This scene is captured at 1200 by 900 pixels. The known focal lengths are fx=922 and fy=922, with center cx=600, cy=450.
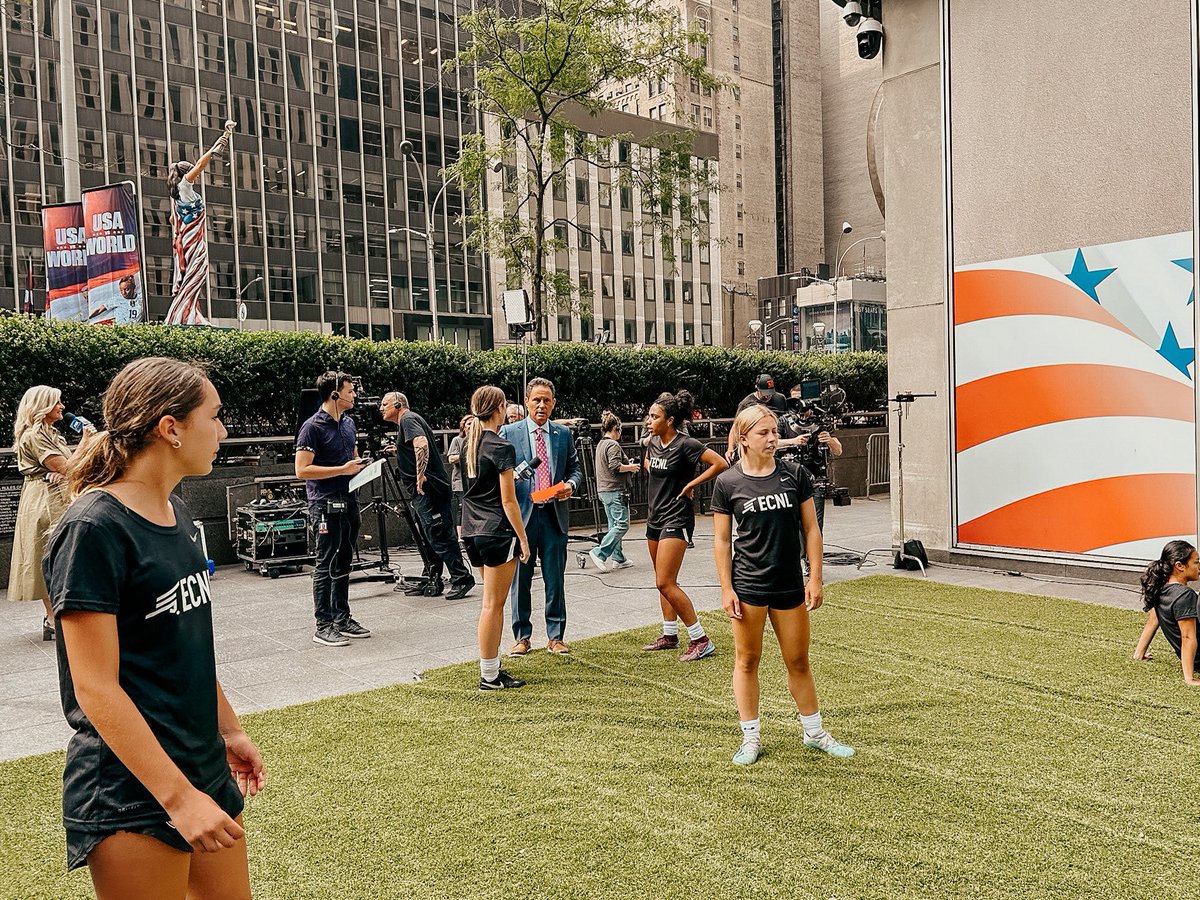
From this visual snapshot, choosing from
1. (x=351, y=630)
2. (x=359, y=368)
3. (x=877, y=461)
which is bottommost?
(x=351, y=630)

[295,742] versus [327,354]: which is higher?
[327,354]

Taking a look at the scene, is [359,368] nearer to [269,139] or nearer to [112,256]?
[112,256]

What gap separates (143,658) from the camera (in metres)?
2.02

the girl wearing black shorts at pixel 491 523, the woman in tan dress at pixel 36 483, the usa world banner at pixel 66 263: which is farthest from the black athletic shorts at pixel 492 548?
the usa world banner at pixel 66 263

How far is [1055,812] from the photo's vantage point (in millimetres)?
4203

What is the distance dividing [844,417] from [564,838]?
749 inches

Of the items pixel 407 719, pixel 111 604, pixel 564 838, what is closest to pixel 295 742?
pixel 407 719

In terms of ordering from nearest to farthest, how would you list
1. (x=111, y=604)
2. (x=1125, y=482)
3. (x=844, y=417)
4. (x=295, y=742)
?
(x=111, y=604)
(x=295, y=742)
(x=1125, y=482)
(x=844, y=417)

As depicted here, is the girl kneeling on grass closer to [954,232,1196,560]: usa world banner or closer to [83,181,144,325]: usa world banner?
[954,232,1196,560]: usa world banner

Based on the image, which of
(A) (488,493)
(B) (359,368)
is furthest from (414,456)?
(A) (488,493)

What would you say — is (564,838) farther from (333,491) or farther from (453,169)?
(453,169)

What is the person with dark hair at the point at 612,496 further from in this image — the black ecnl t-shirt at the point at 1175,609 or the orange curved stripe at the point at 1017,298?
the black ecnl t-shirt at the point at 1175,609

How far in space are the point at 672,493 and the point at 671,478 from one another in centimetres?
12

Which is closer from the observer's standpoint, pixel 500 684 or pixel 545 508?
pixel 500 684
